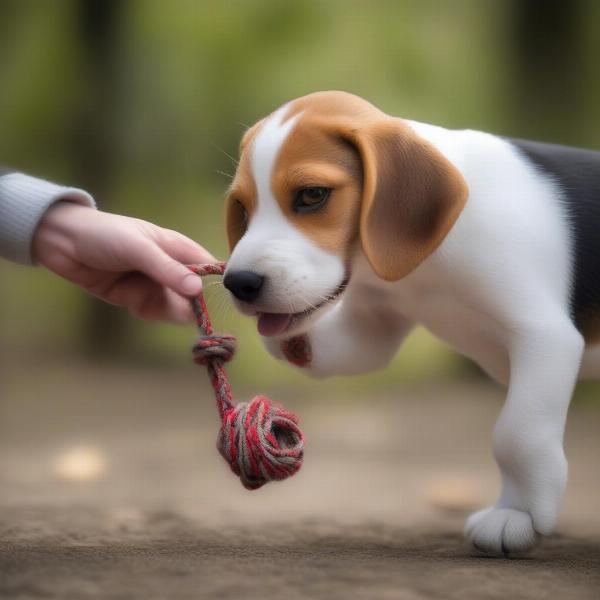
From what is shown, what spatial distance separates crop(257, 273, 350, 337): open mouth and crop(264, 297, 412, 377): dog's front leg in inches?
9.6

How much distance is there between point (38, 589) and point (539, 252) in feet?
3.16

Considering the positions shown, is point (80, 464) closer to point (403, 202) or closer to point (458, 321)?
point (458, 321)

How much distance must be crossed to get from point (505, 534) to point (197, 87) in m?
4.72

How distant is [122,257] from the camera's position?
5.86ft

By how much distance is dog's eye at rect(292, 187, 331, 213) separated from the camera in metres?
1.60

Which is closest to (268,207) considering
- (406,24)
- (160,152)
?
(406,24)

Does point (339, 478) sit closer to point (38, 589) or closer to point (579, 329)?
point (579, 329)

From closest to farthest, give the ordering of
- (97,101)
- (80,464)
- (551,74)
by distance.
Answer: (80,464), (551,74), (97,101)

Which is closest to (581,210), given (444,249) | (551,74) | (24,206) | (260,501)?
(444,249)

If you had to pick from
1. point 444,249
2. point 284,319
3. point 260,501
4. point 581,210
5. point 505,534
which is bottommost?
point 505,534

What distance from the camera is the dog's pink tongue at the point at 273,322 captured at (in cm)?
166

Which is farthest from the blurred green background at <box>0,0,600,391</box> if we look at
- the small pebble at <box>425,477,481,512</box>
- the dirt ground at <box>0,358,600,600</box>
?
the small pebble at <box>425,477,481,512</box>

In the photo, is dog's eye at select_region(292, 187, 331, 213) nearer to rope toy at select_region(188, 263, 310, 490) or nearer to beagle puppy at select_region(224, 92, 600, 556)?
beagle puppy at select_region(224, 92, 600, 556)

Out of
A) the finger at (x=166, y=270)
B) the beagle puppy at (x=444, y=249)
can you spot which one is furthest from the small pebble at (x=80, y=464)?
the beagle puppy at (x=444, y=249)
